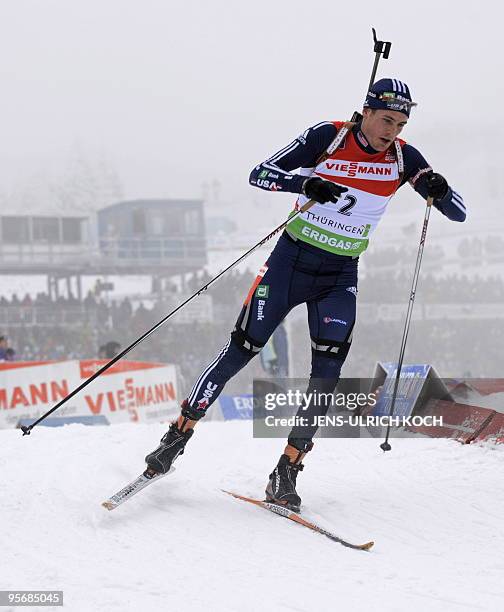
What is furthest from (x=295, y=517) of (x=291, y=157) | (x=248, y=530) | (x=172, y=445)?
(x=291, y=157)

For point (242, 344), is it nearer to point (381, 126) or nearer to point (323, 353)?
point (323, 353)

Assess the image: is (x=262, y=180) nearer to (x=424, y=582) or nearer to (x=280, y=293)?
(x=280, y=293)

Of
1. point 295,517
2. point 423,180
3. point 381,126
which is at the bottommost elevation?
point 295,517

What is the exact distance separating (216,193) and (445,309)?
82.9ft

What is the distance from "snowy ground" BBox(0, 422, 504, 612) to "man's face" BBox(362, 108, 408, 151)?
1686mm

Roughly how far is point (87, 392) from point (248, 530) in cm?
781

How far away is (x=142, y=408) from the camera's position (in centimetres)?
1130

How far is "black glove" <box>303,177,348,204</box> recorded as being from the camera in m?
3.36

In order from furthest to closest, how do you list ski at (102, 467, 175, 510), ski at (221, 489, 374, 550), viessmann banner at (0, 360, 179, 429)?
viessmann banner at (0, 360, 179, 429) < ski at (102, 467, 175, 510) < ski at (221, 489, 374, 550)

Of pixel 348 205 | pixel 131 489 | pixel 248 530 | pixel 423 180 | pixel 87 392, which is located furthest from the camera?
pixel 87 392

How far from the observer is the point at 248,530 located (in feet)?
10.3

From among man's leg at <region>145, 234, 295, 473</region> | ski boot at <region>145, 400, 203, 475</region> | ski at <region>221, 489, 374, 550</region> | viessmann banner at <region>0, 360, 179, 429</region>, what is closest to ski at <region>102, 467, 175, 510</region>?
ski boot at <region>145, 400, 203, 475</region>

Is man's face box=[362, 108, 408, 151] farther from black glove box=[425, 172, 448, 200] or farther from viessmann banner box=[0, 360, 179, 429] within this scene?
viessmann banner box=[0, 360, 179, 429]

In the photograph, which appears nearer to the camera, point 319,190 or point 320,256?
point 319,190
